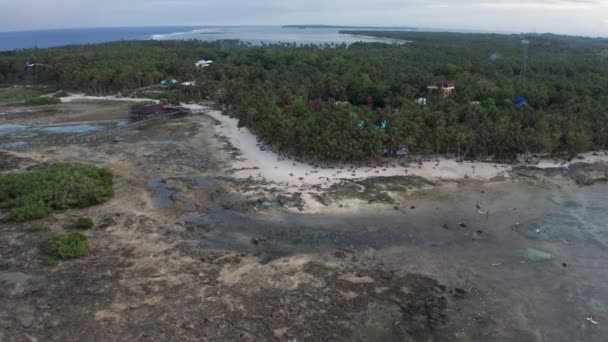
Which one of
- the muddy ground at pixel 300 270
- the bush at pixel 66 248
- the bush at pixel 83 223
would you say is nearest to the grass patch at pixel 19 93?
the muddy ground at pixel 300 270

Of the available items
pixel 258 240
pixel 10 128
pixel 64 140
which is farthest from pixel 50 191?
pixel 10 128

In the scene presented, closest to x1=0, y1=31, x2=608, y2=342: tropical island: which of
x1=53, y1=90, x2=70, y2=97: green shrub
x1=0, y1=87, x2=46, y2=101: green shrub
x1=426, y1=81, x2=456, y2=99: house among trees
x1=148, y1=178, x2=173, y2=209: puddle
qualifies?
x1=148, y1=178, x2=173, y2=209: puddle

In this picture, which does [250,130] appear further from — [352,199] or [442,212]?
[442,212]

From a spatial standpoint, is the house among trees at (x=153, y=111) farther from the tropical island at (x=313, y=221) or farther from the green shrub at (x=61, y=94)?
the green shrub at (x=61, y=94)

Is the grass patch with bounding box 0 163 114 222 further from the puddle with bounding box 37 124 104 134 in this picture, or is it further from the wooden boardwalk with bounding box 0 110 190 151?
the puddle with bounding box 37 124 104 134

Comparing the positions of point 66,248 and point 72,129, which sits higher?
point 72,129

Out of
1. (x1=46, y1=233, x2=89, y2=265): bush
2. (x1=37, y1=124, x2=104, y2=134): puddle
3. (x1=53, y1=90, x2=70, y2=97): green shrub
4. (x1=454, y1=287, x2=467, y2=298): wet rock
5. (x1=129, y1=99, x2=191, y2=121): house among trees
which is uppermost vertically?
(x1=53, y1=90, x2=70, y2=97): green shrub

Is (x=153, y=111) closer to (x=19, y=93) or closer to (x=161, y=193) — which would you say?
(x=161, y=193)
